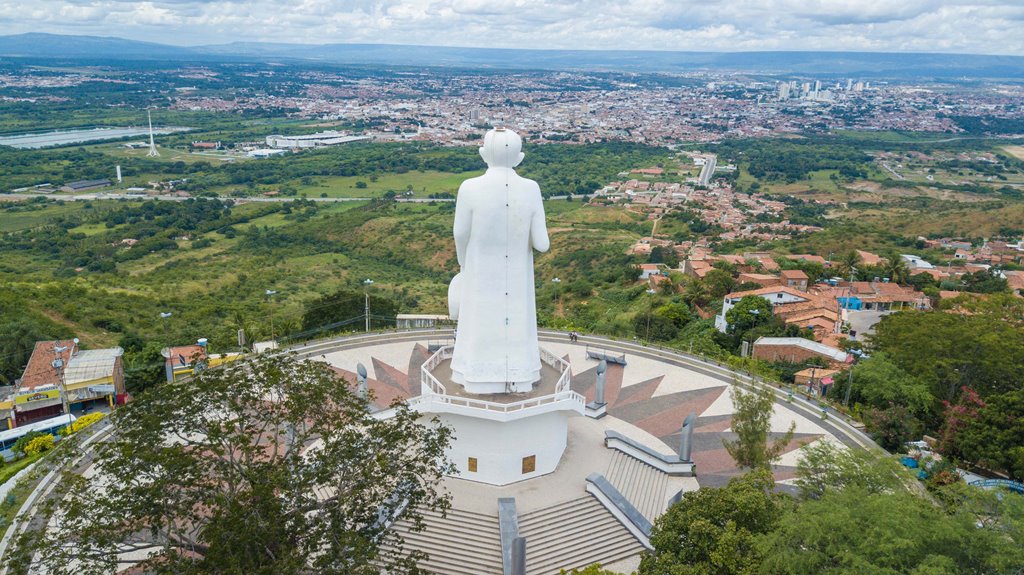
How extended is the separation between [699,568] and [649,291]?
38487 millimetres

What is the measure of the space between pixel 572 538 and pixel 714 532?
15.6 ft

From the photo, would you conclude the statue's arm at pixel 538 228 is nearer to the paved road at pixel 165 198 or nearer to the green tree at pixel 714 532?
the green tree at pixel 714 532

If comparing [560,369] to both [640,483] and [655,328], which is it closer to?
[640,483]

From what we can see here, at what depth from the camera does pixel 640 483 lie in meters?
20.0

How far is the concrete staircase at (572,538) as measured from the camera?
1688cm

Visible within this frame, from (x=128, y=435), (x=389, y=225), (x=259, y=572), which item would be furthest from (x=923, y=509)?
(x=389, y=225)

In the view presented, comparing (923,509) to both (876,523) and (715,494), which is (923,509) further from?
(715,494)

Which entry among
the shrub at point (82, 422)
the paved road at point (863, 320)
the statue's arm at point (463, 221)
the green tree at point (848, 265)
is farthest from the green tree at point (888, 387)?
the green tree at point (848, 265)

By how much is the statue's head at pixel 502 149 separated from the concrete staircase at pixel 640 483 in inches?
360

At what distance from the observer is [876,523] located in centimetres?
1221

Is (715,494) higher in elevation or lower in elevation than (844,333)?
higher

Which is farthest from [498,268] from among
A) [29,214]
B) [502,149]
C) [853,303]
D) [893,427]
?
[29,214]

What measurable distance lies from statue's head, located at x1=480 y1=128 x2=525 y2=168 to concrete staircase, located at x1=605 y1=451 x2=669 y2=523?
914cm

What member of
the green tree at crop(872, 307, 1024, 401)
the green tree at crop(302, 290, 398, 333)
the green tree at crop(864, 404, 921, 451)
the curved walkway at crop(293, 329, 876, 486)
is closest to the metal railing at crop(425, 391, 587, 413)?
the curved walkway at crop(293, 329, 876, 486)
